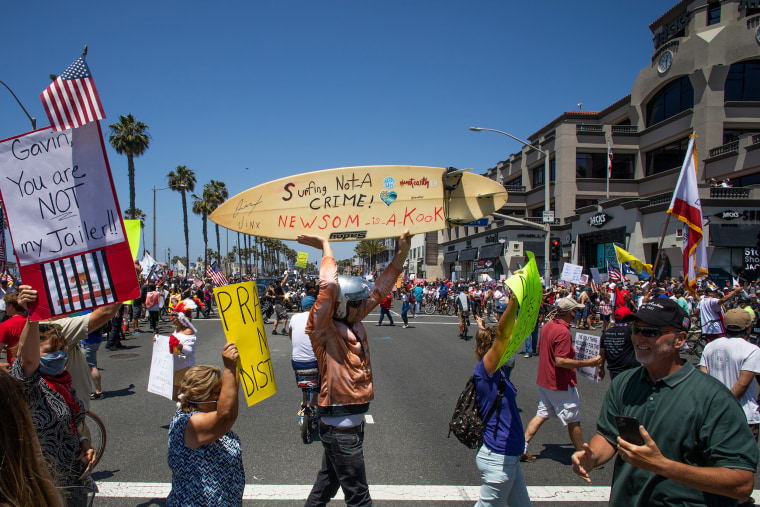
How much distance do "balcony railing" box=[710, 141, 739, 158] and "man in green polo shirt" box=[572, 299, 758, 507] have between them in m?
30.3

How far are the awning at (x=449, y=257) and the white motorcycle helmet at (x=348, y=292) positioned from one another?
45.7 meters

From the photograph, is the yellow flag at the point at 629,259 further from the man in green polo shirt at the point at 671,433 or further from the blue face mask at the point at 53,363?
the blue face mask at the point at 53,363

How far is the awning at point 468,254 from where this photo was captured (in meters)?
42.3

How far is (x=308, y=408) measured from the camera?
5.33 meters

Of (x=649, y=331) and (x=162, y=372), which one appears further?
(x=162, y=372)

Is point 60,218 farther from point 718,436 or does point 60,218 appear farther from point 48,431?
point 718,436

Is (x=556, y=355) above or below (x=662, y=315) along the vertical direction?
below

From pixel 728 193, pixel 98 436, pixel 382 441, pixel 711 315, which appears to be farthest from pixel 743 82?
pixel 98 436

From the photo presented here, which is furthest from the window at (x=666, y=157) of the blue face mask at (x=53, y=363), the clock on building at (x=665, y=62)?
the blue face mask at (x=53, y=363)

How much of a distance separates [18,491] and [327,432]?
6.21 ft

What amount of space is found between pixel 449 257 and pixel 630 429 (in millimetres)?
49266

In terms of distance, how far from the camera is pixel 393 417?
20.5ft

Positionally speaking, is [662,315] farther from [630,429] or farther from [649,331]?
[630,429]

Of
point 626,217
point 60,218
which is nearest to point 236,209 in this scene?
point 60,218
